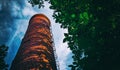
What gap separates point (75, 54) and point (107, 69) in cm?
286

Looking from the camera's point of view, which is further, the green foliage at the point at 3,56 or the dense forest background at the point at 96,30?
the green foliage at the point at 3,56

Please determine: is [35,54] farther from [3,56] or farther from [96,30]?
[96,30]

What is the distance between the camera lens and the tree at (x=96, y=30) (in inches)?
246

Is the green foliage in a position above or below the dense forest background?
below

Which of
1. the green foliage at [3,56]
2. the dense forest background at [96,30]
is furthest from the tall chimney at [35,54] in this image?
the dense forest background at [96,30]

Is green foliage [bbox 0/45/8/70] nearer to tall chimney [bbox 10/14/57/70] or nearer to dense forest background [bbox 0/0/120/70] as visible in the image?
tall chimney [bbox 10/14/57/70]

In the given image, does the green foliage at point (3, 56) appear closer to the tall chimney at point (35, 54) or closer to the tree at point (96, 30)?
the tall chimney at point (35, 54)

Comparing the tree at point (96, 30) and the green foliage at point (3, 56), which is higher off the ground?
the tree at point (96, 30)

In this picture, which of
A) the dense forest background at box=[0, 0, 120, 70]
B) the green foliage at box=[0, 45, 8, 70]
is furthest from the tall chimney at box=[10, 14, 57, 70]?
→ the dense forest background at box=[0, 0, 120, 70]

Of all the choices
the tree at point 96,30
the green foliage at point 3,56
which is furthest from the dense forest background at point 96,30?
the green foliage at point 3,56

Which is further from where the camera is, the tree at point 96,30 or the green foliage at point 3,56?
the green foliage at point 3,56

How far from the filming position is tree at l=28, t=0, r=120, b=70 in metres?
6.25

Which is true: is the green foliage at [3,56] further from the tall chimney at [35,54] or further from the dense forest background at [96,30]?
the dense forest background at [96,30]

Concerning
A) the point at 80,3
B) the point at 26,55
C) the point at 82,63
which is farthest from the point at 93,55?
the point at 26,55
